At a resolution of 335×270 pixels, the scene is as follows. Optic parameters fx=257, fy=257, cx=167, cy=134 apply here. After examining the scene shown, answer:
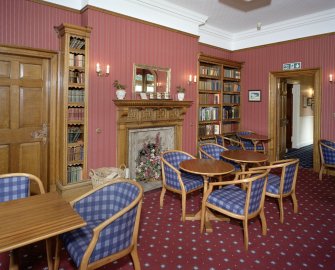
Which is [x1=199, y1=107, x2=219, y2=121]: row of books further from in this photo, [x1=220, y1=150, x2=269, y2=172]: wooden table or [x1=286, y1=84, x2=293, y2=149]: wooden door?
[x1=286, y1=84, x2=293, y2=149]: wooden door

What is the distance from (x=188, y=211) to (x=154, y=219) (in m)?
0.55

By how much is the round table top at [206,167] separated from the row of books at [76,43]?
8.40ft

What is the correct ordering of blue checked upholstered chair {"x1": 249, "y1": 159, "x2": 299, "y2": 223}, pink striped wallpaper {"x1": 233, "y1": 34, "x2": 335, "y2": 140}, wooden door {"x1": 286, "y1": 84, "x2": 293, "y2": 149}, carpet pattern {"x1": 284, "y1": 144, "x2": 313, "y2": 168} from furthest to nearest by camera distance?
1. wooden door {"x1": 286, "y1": 84, "x2": 293, "y2": 149}
2. carpet pattern {"x1": 284, "y1": 144, "x2": 313, "y2": 168}
3. pink striped wallpaper {"x1": 233, "y1": 34, "x2": 335, "y2": 140}
4. blue checked upholstered chair {"x1": 249, "y1": 159, "x2": 299, "y2": 223}

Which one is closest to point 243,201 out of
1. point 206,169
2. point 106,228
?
point 206,169

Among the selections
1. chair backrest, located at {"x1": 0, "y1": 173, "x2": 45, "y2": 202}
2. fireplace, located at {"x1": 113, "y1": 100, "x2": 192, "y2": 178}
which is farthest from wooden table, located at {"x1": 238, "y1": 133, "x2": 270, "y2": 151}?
chair backrest, located at {"x1": 0, "y1": 173, "x2": 45, "y2": 202}

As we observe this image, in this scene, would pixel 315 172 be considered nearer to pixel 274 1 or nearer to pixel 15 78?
pixel 274 1

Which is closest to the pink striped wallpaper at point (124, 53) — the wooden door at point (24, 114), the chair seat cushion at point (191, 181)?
the wooden door at point (24, 114)

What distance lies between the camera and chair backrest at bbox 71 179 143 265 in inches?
76.2

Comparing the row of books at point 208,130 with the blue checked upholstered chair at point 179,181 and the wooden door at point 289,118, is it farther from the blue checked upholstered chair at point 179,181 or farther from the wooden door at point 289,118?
the wooden door at point 289,118

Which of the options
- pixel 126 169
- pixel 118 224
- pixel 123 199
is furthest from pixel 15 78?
pixel 118 224

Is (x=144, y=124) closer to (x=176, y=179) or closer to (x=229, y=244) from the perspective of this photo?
(x=176, y=179)

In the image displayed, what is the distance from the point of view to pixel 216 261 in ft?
8.61

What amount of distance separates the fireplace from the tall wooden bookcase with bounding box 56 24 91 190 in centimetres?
64

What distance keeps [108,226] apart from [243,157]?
2.86 m
